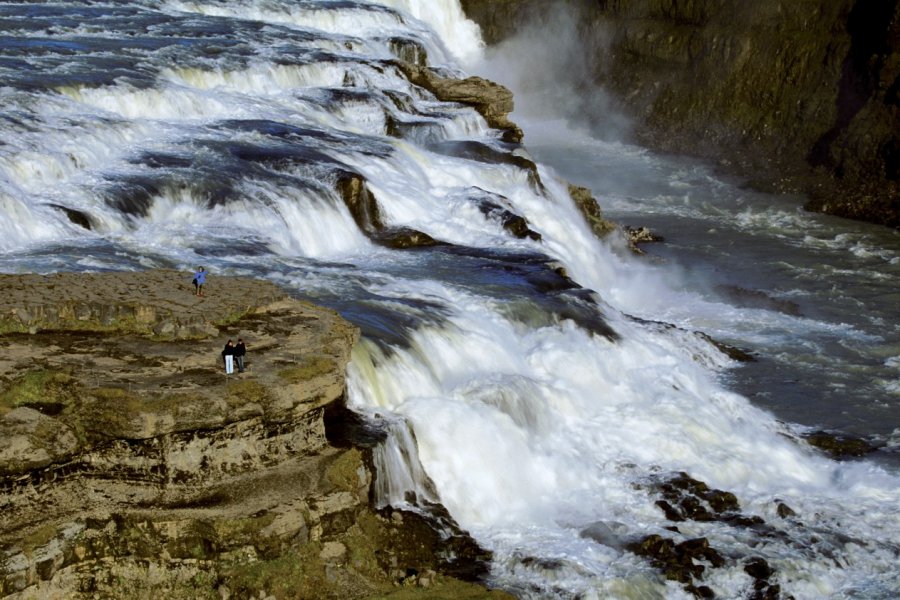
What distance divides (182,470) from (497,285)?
975 cm

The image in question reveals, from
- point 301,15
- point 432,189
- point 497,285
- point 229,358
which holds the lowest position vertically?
point 497,285

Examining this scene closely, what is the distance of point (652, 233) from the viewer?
1178 inches

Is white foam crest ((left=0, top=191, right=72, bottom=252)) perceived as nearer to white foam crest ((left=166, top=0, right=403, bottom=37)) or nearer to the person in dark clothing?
the person in dark clothing

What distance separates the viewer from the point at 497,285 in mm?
19500

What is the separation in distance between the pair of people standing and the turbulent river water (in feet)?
6.63

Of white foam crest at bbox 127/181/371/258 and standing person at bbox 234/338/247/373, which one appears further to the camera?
white foam crest at bbox 127/181/371/258

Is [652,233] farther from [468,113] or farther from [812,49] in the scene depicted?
[812,49]

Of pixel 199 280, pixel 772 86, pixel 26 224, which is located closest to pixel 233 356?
pixel 199 280

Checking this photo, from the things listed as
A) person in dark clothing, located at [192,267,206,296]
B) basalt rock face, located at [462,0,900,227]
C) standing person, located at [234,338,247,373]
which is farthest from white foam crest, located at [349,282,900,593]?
basalt rock face, located at [462,0,900,227]

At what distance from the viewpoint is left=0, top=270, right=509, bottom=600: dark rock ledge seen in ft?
32.9

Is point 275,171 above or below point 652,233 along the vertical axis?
above

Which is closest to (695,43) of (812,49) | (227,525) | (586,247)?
(812,49)

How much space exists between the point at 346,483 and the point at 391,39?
90.0ft

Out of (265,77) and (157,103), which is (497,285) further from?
(265,77)
